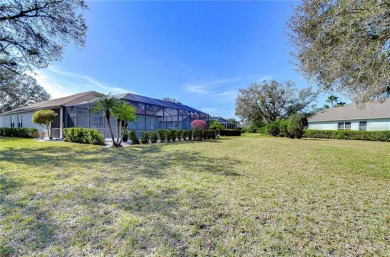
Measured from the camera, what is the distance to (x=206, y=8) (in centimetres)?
1141

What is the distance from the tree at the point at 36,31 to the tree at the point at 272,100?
95.5ft

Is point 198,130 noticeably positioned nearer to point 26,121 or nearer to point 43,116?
point 43,116

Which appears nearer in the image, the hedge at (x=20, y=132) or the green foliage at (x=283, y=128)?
the hedge at (x=20, y=132)

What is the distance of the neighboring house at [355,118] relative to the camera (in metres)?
20.1

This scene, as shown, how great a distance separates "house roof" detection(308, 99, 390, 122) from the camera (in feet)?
66.7

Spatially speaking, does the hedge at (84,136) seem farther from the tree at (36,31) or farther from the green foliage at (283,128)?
the green foliage at (283,128)

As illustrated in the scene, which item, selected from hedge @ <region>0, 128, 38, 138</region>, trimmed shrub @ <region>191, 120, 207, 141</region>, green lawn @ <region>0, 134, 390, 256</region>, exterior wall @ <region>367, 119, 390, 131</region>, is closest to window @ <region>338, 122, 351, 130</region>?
exterior wall @ <region>367, 119, 390, 131</region>

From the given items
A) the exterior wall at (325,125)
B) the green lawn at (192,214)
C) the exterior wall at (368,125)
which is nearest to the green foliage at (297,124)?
the exterior wall at (368,125)

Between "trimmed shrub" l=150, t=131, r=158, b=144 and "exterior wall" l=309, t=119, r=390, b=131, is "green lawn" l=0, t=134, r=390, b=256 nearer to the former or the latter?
"trimmed shrub" l=150, t=131, r=158, b=144

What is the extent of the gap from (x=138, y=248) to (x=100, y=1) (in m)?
12.2

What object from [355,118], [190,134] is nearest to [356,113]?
[355,118]

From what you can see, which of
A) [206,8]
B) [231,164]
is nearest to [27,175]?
[231,164]

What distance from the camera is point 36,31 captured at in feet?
31.8

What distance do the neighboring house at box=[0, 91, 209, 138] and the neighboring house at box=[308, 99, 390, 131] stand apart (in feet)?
54.9
